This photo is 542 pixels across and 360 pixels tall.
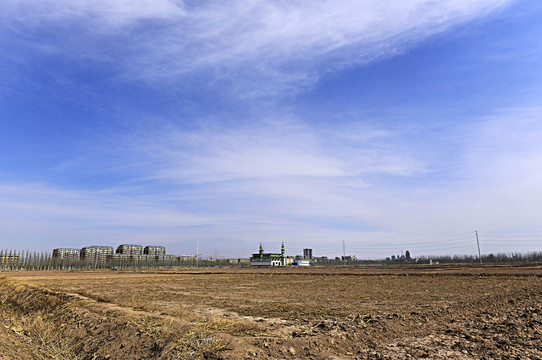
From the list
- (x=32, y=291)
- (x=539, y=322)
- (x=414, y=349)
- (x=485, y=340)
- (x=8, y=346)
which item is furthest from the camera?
(x=32, y=291)

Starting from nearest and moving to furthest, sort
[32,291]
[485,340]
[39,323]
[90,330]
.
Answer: [485,340]
[90,330]
[39,323]
[32,291]

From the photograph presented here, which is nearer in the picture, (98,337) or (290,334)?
(290,334)

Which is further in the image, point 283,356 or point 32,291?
point 32,291

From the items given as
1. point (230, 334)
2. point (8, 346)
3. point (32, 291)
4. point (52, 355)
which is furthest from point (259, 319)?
point (32, 291)

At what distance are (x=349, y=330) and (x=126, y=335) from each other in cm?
719

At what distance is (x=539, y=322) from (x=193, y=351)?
39.5 ft

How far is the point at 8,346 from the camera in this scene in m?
10.5

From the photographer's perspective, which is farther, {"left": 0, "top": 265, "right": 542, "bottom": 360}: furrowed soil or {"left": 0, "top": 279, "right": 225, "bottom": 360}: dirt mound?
{"left": 0, "top": 279, "right": 225, "bottom": 360}: dirt mound

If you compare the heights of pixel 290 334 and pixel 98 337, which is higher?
pixel 290 334

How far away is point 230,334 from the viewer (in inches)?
401

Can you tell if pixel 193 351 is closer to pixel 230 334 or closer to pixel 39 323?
pixel 230 334

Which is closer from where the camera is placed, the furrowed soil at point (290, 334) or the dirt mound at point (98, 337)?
the furrowed soil at point (290, 334)

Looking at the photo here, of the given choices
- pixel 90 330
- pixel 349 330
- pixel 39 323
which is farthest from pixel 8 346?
pixel 349 330

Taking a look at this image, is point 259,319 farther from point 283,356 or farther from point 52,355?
point 52,355
